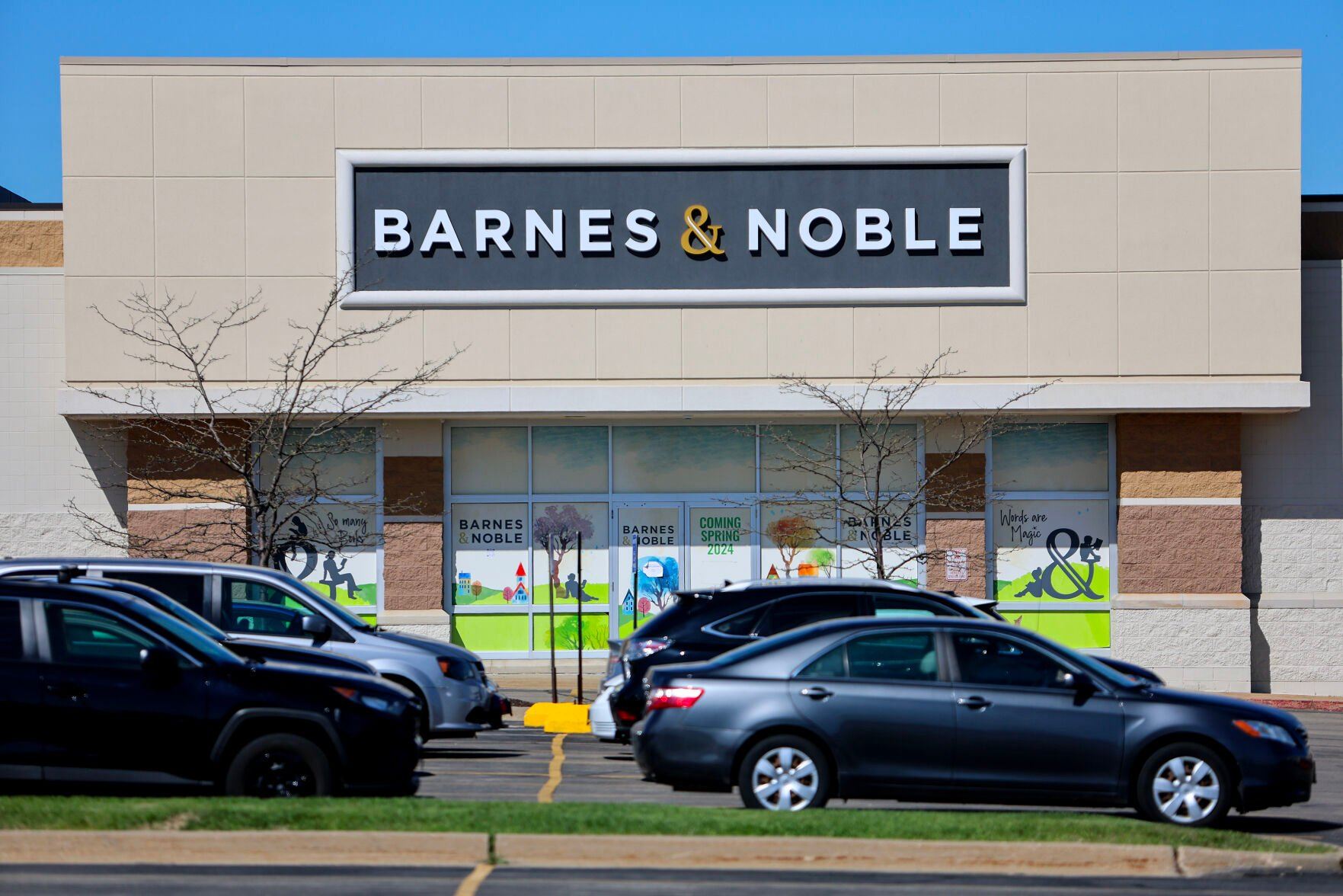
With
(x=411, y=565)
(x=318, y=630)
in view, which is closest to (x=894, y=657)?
(x=318, y=630)

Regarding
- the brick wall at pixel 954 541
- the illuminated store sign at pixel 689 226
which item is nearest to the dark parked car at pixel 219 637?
the illuminated store sign at pixel 689 226

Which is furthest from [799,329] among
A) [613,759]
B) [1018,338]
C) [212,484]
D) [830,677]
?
[830,677]

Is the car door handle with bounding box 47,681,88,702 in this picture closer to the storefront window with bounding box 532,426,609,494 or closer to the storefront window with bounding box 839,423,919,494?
the storefront window with bounding box 532,426,609,494

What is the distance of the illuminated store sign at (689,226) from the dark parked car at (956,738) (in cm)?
1456

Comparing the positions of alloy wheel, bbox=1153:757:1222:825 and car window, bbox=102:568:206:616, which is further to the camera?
car window, bbox=102:568:206:616

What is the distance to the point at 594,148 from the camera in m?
25.0

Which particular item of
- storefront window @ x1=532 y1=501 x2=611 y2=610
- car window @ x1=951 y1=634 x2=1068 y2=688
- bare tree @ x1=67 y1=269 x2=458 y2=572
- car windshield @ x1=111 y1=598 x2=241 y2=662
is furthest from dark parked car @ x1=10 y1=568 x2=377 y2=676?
storefront window @ x1=532 y1=501 x2=611 y2=610

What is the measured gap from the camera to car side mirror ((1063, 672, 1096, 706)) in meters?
10.7

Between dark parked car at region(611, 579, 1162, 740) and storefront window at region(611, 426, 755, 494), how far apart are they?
36.7ft

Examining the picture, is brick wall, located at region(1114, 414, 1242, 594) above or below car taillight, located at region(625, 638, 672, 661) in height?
above

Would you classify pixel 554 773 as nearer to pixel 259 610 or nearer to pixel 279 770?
pixel 259 610

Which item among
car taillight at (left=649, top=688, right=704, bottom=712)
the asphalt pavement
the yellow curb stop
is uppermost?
car taillight at (left=649, top=688, right=704, bottom=712)

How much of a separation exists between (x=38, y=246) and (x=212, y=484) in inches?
202

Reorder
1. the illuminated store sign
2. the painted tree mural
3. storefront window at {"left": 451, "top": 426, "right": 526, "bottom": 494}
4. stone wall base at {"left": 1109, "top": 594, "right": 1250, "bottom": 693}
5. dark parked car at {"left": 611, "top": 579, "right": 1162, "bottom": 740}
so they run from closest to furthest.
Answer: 1. dark parked car at {"left": 611, "top": 579, "right": 1162, "bottom": 740}
2. the illuminated store sign
3. stone wall base at {"left": 1109, "top": 594, "right": 1250, "bottom": 693}
4. the painted tree mural
5. storefront window at {"left": 451, "top": 426, "right": 526, "bottom": 494}
